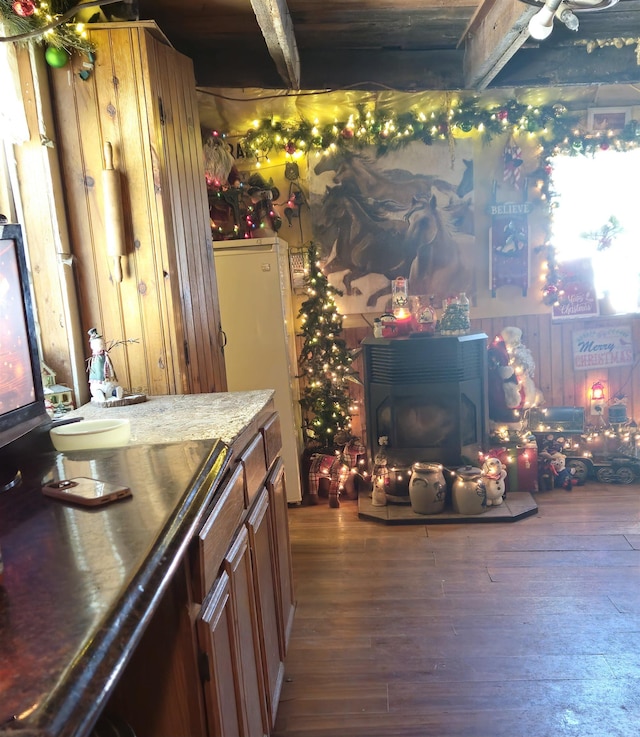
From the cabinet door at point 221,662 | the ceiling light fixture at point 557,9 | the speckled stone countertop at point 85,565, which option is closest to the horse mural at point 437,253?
the ceiling light fixture at point 557,9

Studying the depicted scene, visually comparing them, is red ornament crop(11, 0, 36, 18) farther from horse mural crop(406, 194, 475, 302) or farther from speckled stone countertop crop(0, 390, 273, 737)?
horse mural crop(406, 194, 475, 302)

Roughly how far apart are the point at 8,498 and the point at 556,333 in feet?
12.1

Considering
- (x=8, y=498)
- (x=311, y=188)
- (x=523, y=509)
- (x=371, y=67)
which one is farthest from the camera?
(x=311, y=188)

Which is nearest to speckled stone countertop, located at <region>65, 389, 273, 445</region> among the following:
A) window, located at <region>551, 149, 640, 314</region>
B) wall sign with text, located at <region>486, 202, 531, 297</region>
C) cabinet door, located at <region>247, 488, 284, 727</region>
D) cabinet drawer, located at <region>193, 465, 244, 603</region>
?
cabinet drawer, located at <region>193, 465, 244, 603</region>

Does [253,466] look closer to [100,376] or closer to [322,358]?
[100,376]

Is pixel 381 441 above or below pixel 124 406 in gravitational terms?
below

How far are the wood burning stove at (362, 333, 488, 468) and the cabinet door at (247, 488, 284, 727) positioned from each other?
1.83 meters

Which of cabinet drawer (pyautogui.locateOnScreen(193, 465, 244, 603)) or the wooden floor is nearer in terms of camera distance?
cabinet drawer (pyautogui.locateOnScreen(193, 465, 244, 603))

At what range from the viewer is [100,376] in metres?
2.04

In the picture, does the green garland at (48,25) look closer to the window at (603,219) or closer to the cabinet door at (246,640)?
the cabinet door at (246,640)

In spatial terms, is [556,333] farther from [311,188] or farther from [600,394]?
[311,188]

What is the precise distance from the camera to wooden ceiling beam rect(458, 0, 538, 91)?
232 cm

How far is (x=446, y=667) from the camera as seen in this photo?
205 centimetres

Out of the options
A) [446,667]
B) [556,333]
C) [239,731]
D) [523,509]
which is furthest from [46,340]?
[556,333]
